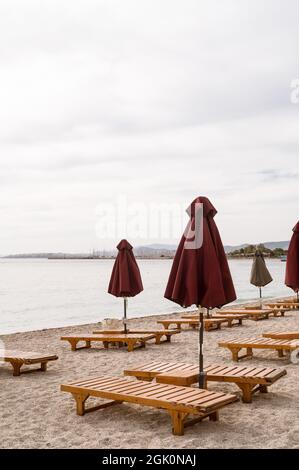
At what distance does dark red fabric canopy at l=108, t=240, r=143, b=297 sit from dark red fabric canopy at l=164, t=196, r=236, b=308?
5288mm

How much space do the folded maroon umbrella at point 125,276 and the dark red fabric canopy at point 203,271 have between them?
5.29 meters

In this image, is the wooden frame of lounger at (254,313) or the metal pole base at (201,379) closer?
the metal pole base at (201,379)

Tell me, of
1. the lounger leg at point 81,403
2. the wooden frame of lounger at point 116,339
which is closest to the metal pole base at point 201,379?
the lounger leg at point 81,403

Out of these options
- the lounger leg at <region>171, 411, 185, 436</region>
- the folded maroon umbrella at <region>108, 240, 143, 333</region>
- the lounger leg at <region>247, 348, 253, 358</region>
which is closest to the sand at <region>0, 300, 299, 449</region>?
the lounger leg at <region>171, 411, 185, 436</region>

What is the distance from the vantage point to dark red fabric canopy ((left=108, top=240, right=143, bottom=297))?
11.8 m

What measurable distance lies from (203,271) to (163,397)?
1546mm

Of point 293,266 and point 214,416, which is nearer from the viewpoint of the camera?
point 214,416

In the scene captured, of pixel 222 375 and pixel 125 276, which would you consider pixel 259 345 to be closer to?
pixel 222 375

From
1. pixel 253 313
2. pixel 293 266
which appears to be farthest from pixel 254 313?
pixel 293 266

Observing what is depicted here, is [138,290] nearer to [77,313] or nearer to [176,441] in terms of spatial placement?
[176,441]

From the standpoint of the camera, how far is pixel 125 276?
11805 mm

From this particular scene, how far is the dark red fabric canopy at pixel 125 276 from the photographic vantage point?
11805mm

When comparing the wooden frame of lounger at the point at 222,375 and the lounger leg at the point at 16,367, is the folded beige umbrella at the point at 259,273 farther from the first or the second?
the wooden frame of lounger at the point at 222,375

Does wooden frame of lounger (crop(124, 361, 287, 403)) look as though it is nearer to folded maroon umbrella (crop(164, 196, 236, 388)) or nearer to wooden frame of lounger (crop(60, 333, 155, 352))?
folded maroon umbrella (crop(164, 196, 236, 388))
